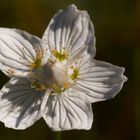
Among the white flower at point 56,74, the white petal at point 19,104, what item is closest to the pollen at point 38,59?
the white flower at point 56,74

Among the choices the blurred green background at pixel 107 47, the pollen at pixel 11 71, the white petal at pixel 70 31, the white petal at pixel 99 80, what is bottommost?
the blurred green background at pixel 107 47

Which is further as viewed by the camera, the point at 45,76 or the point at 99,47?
the point at 99,47

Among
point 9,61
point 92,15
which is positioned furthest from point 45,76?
point 92,15

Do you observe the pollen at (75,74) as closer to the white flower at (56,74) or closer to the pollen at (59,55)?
the white flower at (56,74)

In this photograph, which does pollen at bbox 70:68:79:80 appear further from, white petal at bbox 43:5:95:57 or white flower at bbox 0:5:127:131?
white petal at bbox 43:5:95:57

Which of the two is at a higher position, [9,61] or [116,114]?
[9,61]

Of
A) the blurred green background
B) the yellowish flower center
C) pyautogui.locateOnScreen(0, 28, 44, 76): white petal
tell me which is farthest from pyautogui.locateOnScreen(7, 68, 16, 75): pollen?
the blurred green background

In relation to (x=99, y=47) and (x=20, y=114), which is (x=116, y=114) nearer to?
(x=99, y=47)
